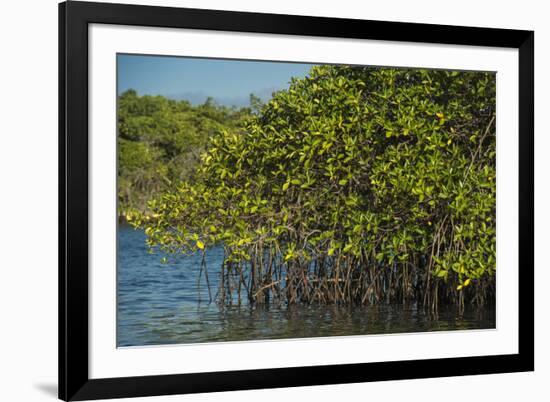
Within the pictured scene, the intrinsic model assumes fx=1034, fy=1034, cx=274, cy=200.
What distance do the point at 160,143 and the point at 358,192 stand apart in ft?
19.5

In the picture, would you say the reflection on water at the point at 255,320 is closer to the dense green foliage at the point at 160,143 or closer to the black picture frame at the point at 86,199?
the black picture frame at the point at 86,199

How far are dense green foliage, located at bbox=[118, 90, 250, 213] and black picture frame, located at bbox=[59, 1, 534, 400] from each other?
19.9 ft

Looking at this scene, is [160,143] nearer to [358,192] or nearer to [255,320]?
[255,320]

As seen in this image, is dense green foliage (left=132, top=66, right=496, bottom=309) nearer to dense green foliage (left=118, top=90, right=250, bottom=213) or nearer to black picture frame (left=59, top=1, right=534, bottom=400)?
black picture frame (left=59, top=1, right=534, bottom=400)

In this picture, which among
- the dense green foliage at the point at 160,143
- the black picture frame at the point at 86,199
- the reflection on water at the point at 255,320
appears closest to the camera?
the black picture frame at the point at 86,199

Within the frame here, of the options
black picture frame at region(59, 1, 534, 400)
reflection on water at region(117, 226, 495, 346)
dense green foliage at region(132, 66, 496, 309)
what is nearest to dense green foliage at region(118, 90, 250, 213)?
reflection on water at region(117, 226, 495, 346)

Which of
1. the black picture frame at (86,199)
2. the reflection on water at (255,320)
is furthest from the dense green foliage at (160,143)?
the black picture frame at (86,199)

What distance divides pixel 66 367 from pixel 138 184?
765 cm

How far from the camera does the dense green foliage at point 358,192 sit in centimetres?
868

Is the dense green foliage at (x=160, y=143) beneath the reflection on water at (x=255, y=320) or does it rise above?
above

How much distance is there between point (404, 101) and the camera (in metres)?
8.88

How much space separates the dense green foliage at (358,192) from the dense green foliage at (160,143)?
15.1 feet

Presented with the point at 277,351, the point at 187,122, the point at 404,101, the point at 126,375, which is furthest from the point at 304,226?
the point at 187,122

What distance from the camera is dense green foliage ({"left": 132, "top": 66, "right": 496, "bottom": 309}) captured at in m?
8.68
